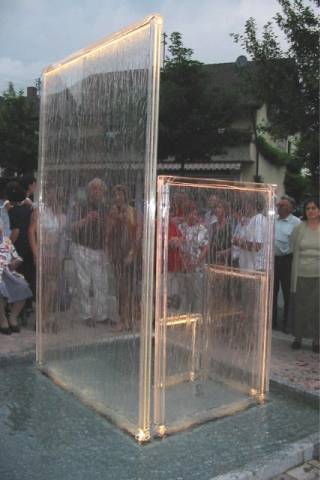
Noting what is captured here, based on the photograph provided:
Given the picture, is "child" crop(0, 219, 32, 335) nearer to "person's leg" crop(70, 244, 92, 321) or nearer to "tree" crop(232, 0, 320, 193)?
"person's leg" crop(70, 244, 92, 321)

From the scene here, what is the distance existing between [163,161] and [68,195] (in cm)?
1630

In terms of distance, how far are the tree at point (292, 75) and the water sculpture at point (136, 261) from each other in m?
6.86

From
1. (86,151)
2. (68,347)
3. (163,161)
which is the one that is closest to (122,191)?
(86,151)

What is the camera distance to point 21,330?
607 cm

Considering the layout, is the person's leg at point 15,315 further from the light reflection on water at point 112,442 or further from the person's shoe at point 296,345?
the person's shoe at point 296,345

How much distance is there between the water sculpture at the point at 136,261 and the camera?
3285 millimetres

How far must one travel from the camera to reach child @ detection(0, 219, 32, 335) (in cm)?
558

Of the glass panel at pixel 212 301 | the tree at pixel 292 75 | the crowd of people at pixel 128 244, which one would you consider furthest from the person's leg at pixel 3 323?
the tree at pixel 292 75

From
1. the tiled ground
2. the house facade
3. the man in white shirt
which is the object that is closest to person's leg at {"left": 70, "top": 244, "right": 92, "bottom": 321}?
the tiled ground

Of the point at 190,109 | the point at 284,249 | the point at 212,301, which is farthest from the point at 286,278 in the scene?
the point at 190,109

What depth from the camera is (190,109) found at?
665 inches

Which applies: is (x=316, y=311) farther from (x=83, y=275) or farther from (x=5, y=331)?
(x=5, y=331)

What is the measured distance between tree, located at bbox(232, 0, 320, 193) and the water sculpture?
270 inches

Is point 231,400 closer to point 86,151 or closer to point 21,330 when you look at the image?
point 86,151
